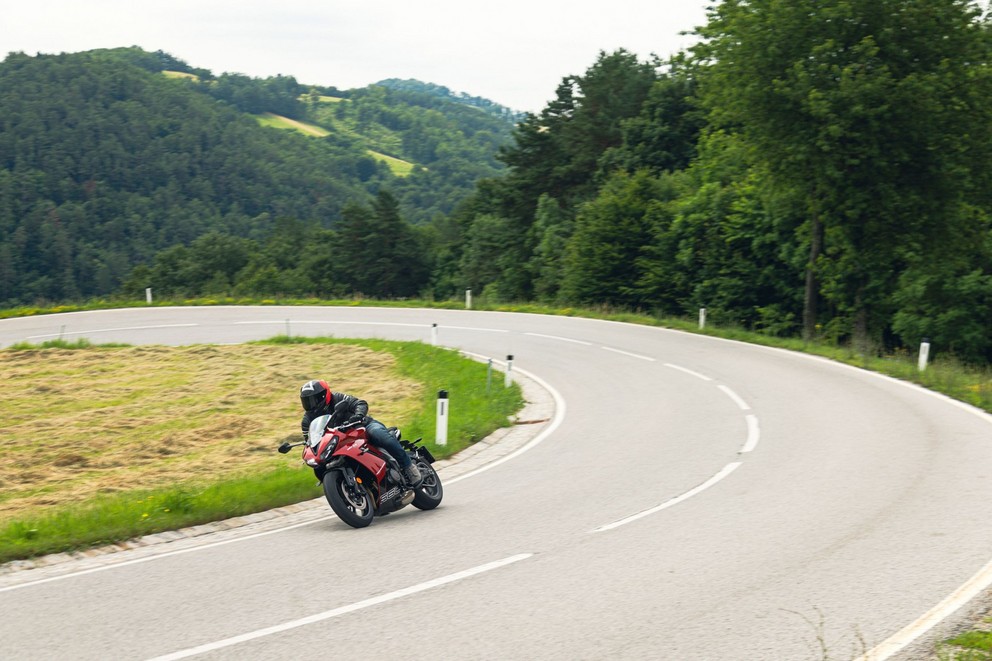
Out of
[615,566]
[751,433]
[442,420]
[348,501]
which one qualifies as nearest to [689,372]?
[751,433]

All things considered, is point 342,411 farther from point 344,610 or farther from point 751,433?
point 751,433

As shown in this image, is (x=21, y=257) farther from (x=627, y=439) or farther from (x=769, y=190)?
(x=627, y=439)

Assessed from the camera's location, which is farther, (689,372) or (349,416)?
(689,372)

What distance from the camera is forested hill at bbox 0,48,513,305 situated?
11894 centimetres

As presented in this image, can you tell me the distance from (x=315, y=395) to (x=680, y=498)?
4077mm

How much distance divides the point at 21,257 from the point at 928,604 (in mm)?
125150

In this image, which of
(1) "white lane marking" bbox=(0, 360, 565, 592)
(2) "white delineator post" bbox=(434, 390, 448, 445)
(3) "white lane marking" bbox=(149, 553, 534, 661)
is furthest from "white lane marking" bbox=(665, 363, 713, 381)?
(3) "white lane marking" bbox=(149, 553, 534, 661)

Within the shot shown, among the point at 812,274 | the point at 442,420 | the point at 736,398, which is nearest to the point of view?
the point at 442,420

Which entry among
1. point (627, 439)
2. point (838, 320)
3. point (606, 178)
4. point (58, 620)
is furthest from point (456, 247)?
point (58, 620)

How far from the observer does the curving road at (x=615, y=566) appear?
6.02 meters

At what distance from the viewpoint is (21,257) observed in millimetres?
114938

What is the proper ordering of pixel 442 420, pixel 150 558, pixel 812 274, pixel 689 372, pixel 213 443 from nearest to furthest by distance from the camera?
pixel 150 558
pixel 442 420
pixel 213 443
pixel 689 372
pixel 812 274

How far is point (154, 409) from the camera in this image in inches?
717

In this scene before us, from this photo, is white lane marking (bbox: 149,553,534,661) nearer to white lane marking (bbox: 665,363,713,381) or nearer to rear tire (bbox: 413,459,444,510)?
rear tire (bbox: 413,459,444,510)
